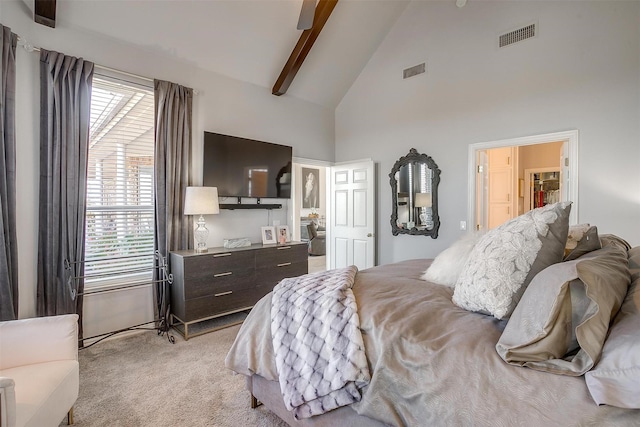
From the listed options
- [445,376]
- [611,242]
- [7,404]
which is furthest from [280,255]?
[611,242]

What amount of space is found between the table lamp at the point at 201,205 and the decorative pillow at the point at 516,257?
276 cm

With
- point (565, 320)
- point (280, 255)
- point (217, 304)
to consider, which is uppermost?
point (565, 320)

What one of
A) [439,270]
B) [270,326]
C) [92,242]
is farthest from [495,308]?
[92,242]

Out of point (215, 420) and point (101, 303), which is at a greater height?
point (101, 303)

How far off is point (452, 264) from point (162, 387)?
217 cm

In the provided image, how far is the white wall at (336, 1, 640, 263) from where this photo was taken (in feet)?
9.52

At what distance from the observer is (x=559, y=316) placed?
3.38 ft

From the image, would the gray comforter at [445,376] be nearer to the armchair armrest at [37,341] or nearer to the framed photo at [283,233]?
the armchair armrest at [37,341]

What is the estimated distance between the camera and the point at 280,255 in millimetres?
3898

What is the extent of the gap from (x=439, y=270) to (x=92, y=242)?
10.3ft

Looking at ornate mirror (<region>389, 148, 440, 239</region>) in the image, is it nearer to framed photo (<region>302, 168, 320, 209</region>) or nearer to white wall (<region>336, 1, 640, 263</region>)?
white wall (<region>336, 1, 640, 263</region>)

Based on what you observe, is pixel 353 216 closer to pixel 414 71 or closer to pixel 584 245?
pixel 414 71

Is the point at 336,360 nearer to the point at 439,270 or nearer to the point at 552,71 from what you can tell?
the point at 439,270

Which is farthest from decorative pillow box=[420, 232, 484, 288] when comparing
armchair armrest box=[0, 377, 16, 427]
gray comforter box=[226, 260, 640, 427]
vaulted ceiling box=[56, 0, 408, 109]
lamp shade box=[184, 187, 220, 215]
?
vaulted ceiling box=[56, 0, 408, 109]
